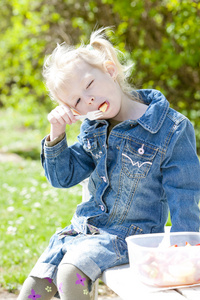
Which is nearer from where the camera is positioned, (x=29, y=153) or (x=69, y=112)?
(x=69, y=112)

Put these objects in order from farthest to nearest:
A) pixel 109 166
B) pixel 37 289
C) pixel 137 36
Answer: pixel 137 36 < pixel 109 166 < pixel 37 289

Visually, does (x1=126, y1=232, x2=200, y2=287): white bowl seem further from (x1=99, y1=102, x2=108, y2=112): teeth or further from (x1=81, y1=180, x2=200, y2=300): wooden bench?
(x1=99, y1=102, x2=108, y2=112): teeth

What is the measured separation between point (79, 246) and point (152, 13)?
5.11 metres

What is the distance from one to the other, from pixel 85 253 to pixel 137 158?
41 centimetres

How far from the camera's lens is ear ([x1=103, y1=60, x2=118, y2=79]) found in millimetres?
1903

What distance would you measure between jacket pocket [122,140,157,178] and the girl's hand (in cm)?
25

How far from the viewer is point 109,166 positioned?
1910mm

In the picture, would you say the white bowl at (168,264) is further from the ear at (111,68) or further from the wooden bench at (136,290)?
the ear at (111,68)

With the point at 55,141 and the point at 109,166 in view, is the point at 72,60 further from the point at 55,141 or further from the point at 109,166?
the point at 109,166

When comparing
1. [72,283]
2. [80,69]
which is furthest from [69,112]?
[72,283]

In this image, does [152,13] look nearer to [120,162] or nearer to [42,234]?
[42,234]

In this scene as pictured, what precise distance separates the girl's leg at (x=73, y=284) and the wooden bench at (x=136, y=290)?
89mm

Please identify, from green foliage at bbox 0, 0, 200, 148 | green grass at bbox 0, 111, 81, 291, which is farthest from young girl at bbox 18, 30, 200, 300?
green foliage at bbox 0, 0, 200, 148

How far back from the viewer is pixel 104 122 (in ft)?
6.40
